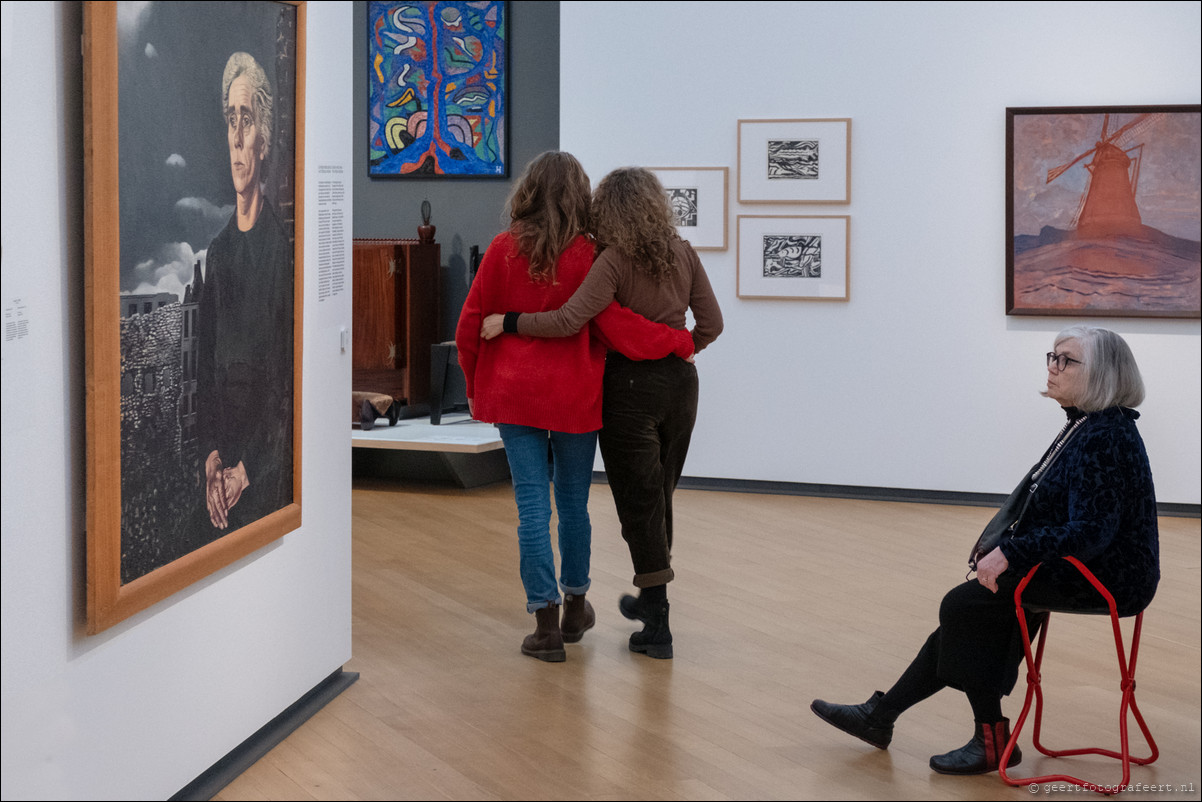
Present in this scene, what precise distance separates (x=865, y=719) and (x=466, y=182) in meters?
5.30

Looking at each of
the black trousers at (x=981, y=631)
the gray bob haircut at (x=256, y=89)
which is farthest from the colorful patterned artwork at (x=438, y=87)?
the black trousers at (x=981, y=631)

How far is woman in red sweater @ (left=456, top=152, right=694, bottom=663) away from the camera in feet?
12.6

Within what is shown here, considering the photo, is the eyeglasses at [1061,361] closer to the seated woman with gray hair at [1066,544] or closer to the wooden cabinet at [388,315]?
the seated woman with gray hair at [1066,544]

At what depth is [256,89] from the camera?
9.80 feet

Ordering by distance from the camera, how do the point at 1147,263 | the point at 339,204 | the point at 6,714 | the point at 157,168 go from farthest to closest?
the point at 1147,263 < the point at 339,204 < the point at 157,168 < the point at 6,714

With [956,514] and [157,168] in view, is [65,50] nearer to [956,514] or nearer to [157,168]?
[157,168]

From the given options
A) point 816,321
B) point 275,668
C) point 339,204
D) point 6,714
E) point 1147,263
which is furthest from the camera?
point 816,321

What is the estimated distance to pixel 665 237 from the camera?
12.7 feet

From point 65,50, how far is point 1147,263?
567 centimetres

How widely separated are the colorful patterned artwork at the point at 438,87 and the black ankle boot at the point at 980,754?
533 cm

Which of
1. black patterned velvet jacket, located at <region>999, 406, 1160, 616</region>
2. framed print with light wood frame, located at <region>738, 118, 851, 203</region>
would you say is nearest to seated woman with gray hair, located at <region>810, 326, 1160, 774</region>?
black patterned velvet jacket, located at <region>999, 406, 1160, 616</region>

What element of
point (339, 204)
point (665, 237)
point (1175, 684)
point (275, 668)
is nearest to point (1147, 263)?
point (1175, 684)

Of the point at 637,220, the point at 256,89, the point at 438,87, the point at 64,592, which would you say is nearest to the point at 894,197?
the point at 438,87

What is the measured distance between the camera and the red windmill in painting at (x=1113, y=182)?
21.2 ft
